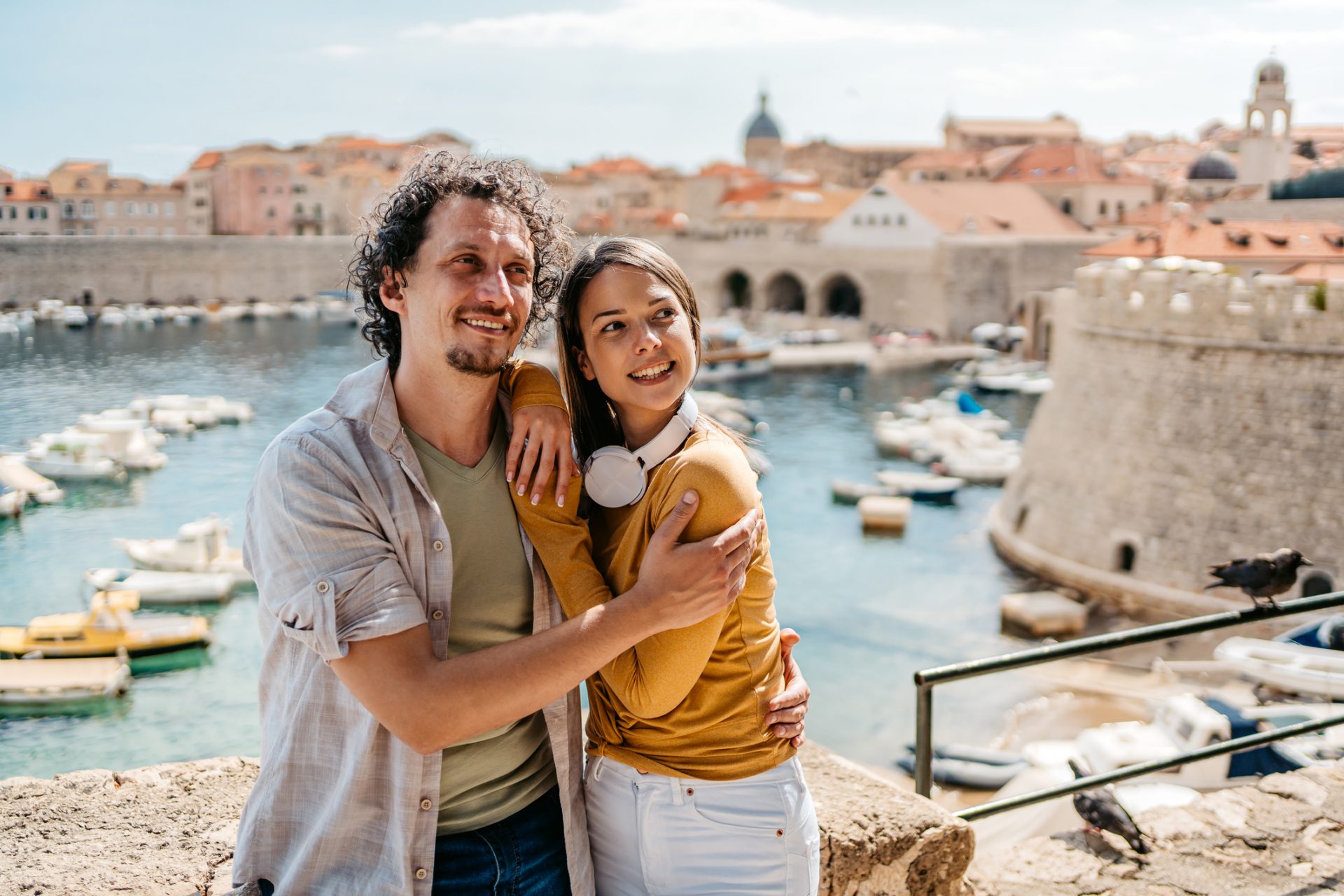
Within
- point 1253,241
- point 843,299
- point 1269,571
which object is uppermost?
point 1253,241

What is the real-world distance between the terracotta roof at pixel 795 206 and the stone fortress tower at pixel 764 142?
16114 millimetres

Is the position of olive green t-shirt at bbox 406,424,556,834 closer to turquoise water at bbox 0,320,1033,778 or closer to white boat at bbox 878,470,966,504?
turquoise water at bbox 0,320,1033,778

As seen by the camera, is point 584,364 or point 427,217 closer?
point 427,217

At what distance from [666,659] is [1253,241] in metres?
14.4

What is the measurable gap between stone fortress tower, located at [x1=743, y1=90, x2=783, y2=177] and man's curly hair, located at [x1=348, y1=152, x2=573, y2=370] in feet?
174

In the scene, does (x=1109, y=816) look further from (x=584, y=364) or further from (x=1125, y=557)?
(x=1125, y=557)

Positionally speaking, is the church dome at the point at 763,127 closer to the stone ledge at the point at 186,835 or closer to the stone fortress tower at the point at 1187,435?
the stone fortress tower at the point at 1187,435

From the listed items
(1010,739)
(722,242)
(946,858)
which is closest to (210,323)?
(722,242)

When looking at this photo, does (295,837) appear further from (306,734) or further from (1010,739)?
(1010,739)

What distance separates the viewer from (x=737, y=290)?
34750mm

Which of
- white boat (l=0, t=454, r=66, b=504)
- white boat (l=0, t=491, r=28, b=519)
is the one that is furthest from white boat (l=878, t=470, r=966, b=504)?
white boat (l=0, t=491, r=28, b=519)

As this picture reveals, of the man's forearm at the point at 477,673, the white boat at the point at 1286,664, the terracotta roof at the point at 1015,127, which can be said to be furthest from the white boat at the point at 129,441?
the terracotta roof at the point at 1015,127

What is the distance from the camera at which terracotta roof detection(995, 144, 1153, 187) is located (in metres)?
33.3

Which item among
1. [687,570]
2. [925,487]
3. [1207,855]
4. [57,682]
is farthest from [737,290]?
[687,570]
